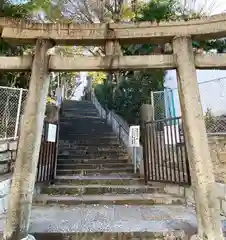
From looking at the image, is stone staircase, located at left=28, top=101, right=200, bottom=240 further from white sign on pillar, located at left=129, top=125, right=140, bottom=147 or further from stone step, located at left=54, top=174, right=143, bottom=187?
white sign on pillar, located at left=129, top=125, right=140, bottom=147

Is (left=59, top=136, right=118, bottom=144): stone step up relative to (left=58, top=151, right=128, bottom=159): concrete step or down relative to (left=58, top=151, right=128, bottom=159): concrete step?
up

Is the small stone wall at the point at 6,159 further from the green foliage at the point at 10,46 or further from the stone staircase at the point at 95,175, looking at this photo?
the green foliage at the point at 10,46

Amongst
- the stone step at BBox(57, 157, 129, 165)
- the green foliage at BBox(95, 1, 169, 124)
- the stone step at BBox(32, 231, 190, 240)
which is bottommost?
the stone step at BBox(32, 231, 190, 240)

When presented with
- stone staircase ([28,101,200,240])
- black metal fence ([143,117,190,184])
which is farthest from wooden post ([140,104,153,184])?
stone staircase ([28,101,200,240])

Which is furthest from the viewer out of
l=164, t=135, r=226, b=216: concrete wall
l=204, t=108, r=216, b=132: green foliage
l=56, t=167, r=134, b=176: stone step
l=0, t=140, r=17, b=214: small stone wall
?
l=56, t=167, r=134, b=176: stone step

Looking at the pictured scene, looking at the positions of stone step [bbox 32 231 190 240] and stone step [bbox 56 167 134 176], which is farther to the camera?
stone step [bbox 56 167 134 176]

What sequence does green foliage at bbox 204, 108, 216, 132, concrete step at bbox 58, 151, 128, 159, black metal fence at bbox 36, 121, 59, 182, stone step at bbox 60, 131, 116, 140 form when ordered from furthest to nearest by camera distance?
stone step at bbox 60, 131, 116, 140 < concrete step at bbox 58, 151, 128, 159 < black metal fence at bbox 36, 121, 59, 182 < green foliage at bbox 204, 108, 216, 132

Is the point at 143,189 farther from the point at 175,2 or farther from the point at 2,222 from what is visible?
the point at 175,2

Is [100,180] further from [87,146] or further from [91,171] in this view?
[87,146]

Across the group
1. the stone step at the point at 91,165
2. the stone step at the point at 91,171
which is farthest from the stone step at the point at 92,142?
the stone step at the point at 91,171

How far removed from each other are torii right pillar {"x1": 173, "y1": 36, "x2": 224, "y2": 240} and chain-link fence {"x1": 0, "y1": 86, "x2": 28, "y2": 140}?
392 centimetres

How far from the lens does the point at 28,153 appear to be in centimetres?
323

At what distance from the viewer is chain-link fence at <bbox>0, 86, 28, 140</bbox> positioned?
5.48 m

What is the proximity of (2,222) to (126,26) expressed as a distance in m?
3.66
